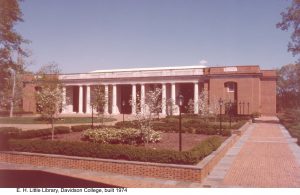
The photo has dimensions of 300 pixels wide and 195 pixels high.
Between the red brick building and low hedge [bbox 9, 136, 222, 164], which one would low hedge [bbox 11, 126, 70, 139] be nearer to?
low hedge [bbox 9, 136, 222, 164]

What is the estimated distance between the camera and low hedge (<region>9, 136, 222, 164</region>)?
13.2m

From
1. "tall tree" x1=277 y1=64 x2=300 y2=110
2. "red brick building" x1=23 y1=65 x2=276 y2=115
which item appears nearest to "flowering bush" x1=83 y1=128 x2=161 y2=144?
"red brick building" x1=23 y1=65 x2=276 y2=115

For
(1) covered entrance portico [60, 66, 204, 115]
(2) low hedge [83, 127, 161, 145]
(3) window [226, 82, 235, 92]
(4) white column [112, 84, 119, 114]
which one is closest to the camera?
(2) low hedge [83, 127, 161, 145]

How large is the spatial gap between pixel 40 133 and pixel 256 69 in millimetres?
41852

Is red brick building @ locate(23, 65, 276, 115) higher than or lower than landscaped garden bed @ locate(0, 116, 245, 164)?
higher

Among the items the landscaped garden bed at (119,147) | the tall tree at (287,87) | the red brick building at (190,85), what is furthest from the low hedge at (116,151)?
the tall tree at (287,87)

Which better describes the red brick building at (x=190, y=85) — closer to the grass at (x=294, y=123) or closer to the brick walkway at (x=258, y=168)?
the grass at (x=294, y=123)

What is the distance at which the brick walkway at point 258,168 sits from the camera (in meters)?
11.8

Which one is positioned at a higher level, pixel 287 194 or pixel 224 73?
pixel 224 73

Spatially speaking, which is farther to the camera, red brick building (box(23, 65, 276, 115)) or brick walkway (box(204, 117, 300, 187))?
red brick building (box(23, 65, 276, 115))

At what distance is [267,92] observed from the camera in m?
61.2

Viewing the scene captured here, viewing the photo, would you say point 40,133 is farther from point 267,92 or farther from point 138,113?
point 267,92

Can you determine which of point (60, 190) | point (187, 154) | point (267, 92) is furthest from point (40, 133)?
point (267, 92)

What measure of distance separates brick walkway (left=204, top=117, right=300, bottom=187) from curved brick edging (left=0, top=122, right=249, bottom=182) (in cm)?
49
